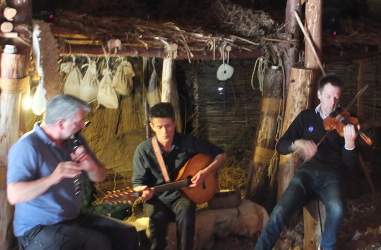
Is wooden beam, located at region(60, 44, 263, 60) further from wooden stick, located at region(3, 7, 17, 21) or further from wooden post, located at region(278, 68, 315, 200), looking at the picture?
wooden post, located at region(278, 68, 315, 200)

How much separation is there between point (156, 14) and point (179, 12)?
0.46 metres

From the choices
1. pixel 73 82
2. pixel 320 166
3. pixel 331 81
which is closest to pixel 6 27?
pixel 73 82

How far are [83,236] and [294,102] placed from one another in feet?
10.1

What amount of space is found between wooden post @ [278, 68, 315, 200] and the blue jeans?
0.70 m

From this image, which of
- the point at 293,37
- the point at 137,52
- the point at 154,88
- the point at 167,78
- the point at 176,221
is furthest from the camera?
the point at 154,88

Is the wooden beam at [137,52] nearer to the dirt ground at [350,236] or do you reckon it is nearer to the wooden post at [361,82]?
the dirt ground at [350,236]

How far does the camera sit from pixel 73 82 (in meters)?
6.03

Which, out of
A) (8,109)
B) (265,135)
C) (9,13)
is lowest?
(265,135)

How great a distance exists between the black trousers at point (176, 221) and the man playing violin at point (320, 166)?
0.68 meters

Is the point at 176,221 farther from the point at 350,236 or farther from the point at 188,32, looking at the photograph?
the point at 350,236

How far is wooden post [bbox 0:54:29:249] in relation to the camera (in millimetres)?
4234

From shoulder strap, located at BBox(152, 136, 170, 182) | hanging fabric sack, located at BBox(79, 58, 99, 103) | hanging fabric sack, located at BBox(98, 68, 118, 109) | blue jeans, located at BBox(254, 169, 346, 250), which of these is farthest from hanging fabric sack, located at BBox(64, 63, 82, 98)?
blue jeans, located at BBox(254, 169, 346, 250)

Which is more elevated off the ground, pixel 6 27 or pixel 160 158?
pixel 6 27

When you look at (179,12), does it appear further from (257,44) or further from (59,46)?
(59,46)
